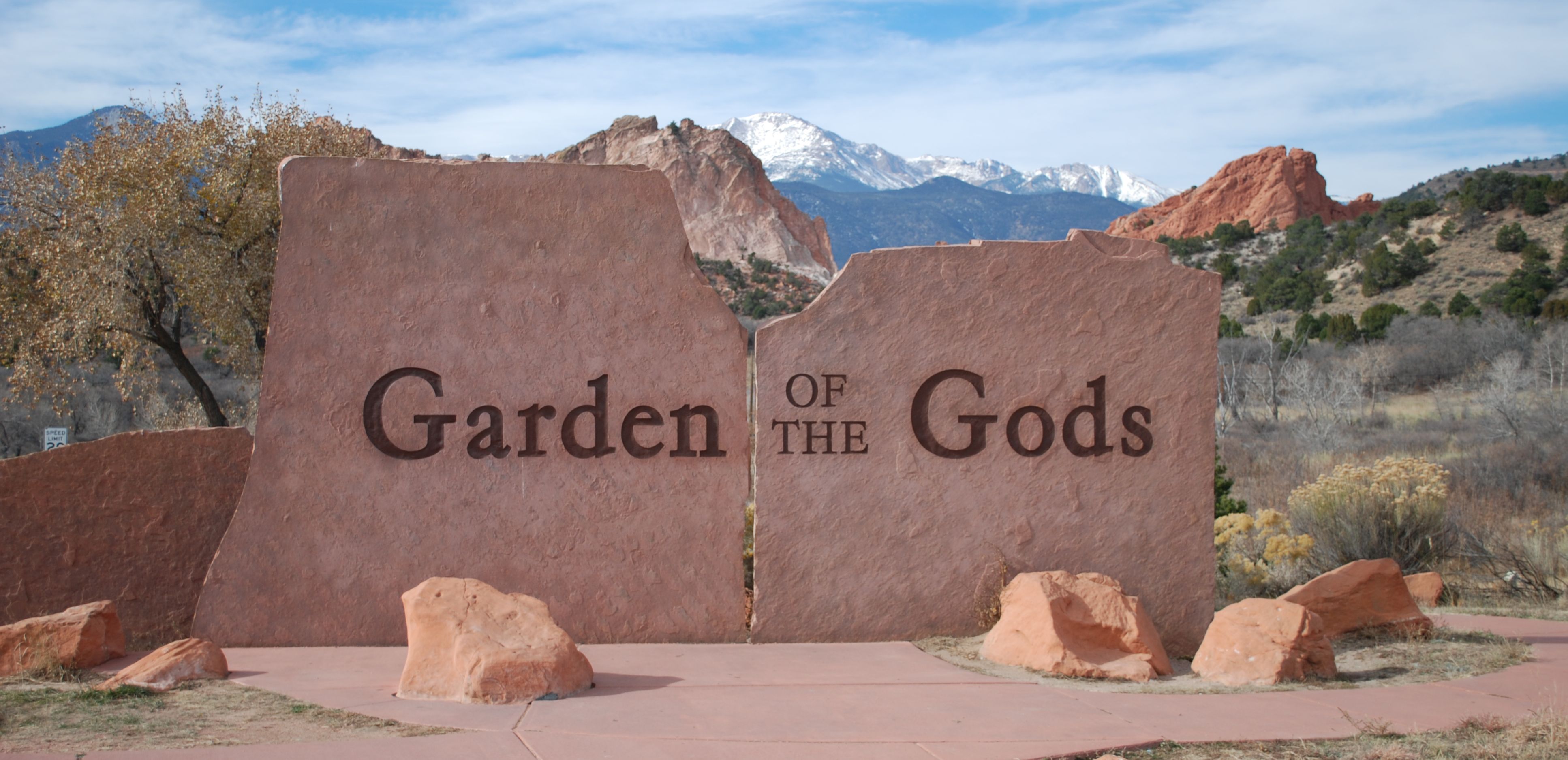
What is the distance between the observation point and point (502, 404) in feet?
21.1

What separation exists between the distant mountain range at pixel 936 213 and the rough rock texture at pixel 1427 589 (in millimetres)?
87473

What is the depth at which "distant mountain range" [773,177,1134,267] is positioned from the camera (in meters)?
104

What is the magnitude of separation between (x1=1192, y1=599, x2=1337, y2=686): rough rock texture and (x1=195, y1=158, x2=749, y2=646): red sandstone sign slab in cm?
246

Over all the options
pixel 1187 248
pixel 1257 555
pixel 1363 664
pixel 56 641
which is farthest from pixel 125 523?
pixel 1187 248

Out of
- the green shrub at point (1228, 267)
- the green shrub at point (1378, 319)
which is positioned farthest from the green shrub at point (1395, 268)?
the green shrub at point (1228, 267)

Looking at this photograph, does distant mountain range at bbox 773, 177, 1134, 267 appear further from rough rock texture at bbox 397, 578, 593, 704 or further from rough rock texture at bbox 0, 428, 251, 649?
rough rock texture at bbox 397, 578, 593, 704

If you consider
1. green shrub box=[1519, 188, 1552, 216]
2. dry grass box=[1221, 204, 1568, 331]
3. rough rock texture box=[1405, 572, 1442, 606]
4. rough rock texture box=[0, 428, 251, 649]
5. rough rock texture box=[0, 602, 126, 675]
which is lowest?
rough rock texture box=[1405, 572, 1442, 606]

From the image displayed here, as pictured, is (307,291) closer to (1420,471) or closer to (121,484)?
(121,484)

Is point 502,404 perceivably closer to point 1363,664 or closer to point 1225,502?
point 1363,664

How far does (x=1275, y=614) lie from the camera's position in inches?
229

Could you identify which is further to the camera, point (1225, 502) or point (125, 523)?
point (1225, 502)

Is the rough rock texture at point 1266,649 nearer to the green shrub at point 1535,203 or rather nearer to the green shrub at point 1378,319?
the green shrub at point 1378,319

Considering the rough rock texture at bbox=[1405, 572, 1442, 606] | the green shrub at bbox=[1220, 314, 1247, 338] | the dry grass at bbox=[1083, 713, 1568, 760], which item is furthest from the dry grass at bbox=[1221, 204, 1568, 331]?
the dry grass at bbox=[1083, 713, 1568, 760]

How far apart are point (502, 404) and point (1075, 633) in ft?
10.8
